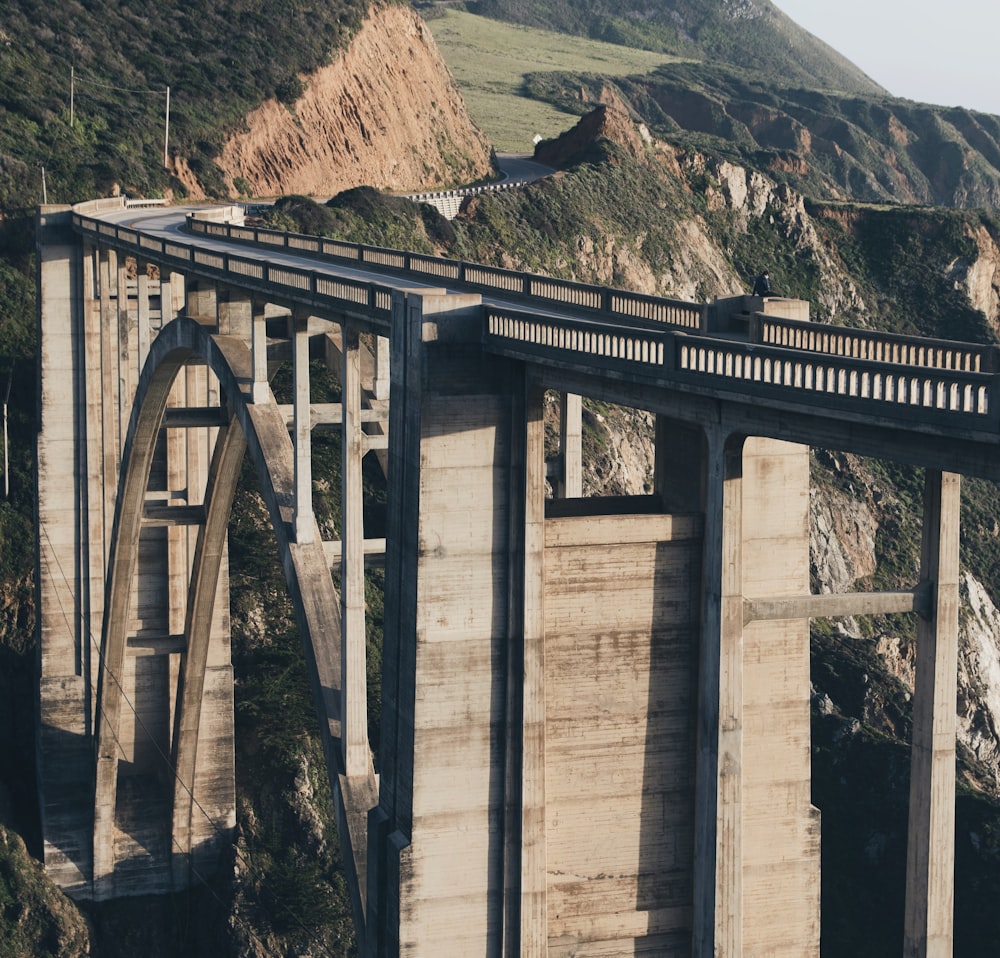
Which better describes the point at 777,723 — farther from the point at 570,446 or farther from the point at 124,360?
the point at 124,360

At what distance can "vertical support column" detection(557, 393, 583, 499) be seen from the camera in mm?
26469

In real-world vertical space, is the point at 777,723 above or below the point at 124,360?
below

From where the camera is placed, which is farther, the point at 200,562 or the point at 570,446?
the point at 200,562

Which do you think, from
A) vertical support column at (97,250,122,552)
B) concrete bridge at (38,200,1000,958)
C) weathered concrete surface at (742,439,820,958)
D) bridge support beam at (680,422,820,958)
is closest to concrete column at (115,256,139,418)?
vertical support column at (97,250,122,552)

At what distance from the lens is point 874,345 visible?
21266 millimetres

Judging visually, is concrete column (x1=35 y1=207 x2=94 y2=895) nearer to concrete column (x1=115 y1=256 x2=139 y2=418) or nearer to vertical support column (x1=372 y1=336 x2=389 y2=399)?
concrete column (x1=115 y1=256 x2=139 y2=418)

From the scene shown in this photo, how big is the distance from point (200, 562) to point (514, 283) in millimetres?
15049

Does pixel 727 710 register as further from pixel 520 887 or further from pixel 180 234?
pixel 180 234

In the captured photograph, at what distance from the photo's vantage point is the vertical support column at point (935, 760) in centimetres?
1734

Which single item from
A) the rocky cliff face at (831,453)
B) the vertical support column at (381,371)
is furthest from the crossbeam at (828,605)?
the rocky cliff face at (831,453)

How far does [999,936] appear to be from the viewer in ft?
145

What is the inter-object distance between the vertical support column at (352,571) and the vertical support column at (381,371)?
12.5ft

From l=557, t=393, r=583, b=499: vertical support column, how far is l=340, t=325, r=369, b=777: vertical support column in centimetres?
330

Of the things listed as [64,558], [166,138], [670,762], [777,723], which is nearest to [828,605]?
[777,723]
